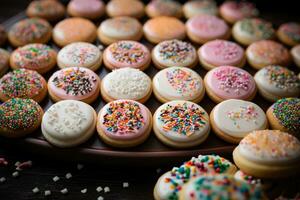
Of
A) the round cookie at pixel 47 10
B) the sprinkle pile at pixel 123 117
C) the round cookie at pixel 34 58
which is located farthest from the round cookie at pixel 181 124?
the round cookie at pixel 47 10

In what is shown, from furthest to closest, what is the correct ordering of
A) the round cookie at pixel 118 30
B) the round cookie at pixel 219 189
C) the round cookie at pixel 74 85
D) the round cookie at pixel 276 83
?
the round cookie at pixel 118 30 < the round cookie at pixel 276 83 < the round cookie at pixel 74 85 < the round cookie at pixel 219 189

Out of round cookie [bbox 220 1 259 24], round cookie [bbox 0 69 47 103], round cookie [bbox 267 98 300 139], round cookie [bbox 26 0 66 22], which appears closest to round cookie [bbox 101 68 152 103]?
round cookie [bbox 0 69 47 103]

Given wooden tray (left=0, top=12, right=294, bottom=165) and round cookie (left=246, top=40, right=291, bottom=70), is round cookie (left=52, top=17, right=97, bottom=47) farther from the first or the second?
round cookie (left=246, top=40, right=291, bottom=70)

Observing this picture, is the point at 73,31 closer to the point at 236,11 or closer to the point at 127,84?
the point at 127,84

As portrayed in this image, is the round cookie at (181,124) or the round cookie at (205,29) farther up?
the round cookie at (205,29)

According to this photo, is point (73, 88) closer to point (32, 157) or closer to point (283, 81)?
point (32, 157)

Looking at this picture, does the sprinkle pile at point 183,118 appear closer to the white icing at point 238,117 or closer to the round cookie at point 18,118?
the white icing at point 238,117

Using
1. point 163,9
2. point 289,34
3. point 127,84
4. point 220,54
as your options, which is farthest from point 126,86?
point 289,34
